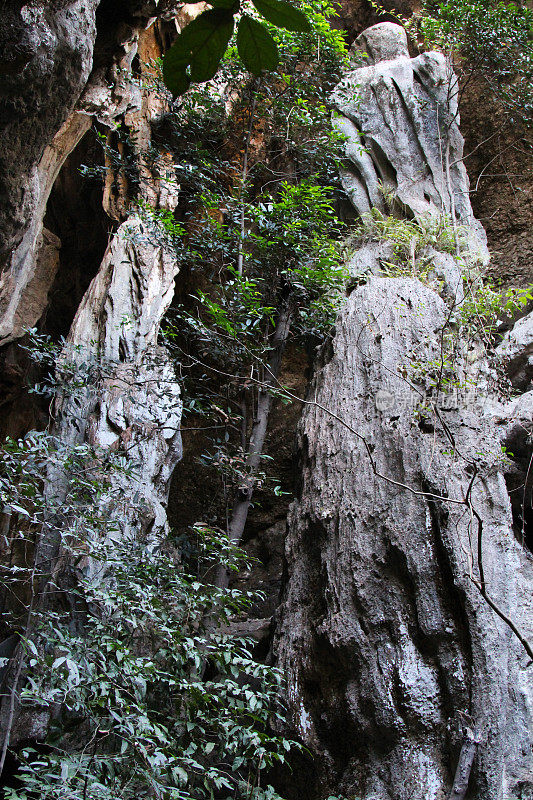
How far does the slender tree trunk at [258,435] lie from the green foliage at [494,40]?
4182 mm

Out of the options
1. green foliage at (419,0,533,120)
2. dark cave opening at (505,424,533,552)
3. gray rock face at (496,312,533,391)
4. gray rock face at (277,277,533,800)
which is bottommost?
gray rock face at (277,277,533,800)

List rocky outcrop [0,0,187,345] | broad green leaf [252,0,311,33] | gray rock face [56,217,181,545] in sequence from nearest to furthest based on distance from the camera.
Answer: broad green leaf [252,0,311,33]
rocky outcrop [0,0,187,345]
gray rock face [56,217,181,545]

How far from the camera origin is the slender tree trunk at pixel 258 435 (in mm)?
4688

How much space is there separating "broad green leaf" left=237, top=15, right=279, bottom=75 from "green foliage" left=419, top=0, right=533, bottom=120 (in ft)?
24.3

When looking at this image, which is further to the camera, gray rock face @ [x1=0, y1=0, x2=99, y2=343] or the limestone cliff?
the limestone cliff

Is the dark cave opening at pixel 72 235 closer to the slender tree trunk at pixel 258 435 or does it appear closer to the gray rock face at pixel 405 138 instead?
the slender tree trunk at pixel 258 435

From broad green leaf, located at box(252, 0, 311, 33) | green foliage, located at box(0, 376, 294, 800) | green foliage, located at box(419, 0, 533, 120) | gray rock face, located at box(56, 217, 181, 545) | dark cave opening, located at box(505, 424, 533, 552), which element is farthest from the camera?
green foliage, located at box(419, 0, 533, 120)

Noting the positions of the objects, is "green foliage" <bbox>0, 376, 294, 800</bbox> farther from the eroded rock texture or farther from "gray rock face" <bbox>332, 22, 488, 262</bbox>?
"gray rock face" <bbox>332, 22, 488, 262</bbox>

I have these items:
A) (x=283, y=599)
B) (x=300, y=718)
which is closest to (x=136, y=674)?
(x=300, y=718)

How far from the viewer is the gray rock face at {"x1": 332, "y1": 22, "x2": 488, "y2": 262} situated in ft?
21.5

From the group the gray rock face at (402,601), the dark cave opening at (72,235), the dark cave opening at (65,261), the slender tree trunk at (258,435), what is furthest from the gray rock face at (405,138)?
the dark cave opening at (72,235)

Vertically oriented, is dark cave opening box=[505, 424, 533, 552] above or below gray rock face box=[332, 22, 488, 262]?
below

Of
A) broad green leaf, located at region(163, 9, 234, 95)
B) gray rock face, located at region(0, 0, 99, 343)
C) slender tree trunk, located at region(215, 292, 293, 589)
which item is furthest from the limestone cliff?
broad green leaf, located at region(163, 9, 234, 95)

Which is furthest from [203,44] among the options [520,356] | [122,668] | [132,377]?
[520,356]
